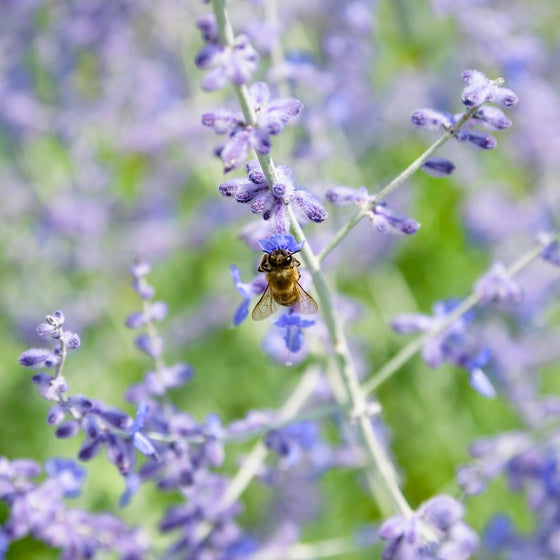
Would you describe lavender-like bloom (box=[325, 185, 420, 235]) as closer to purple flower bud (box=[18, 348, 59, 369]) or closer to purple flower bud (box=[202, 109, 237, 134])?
purple flower bud (box=[202, 109, 237, 134])

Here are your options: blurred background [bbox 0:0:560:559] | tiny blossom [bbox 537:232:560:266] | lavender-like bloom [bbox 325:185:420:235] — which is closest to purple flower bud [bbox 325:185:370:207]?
lavender-like bloom [bbox 325:185:420:235]

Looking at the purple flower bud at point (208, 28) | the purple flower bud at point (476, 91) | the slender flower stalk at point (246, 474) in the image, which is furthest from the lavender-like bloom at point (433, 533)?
the purple flower bud at point (208, 28)

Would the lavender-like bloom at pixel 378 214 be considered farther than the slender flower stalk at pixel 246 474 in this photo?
No

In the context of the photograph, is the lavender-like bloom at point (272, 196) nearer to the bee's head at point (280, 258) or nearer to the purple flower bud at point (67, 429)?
the bee's head at point (280, 258)

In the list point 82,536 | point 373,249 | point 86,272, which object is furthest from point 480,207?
point 82,536

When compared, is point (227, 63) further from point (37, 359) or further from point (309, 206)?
point (37, 359)

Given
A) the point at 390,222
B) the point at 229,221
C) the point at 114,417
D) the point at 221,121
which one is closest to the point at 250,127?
the point at 221,121

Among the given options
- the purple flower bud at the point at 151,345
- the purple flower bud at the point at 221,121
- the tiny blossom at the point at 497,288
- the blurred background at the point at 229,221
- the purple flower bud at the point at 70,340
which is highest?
the blurred background at the point at 229,221
